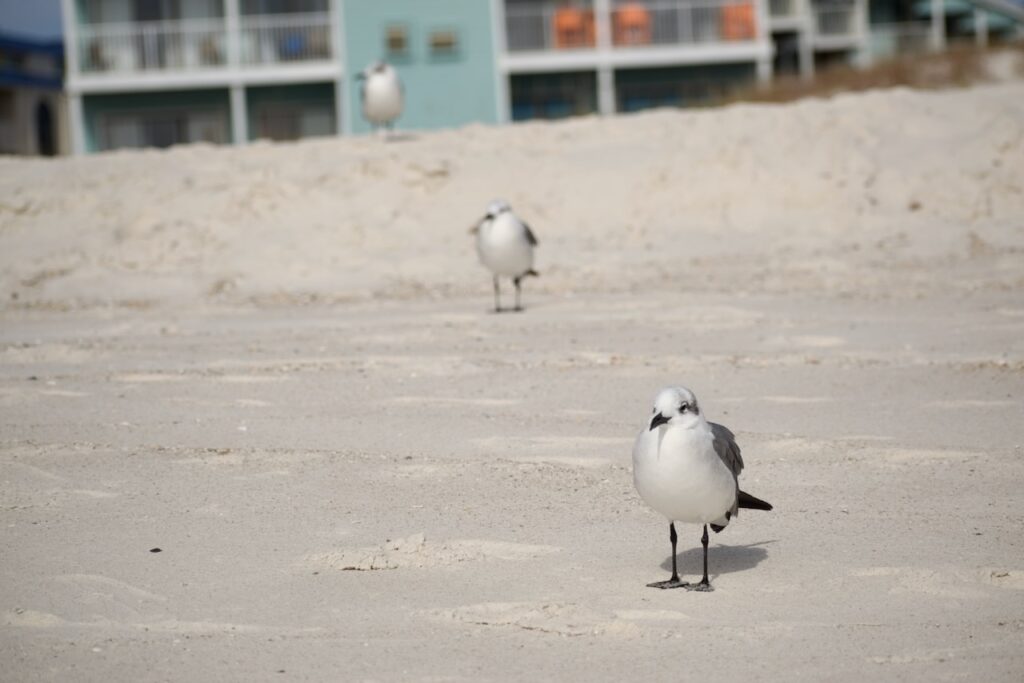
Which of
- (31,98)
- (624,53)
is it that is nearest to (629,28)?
(624,53)

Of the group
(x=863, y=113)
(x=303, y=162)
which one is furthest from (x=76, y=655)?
(x=863, y=113)

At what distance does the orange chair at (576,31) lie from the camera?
38.3 m

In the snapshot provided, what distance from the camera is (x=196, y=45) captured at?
37.7 m

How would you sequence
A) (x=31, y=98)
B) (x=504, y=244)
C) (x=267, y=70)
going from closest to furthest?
1. (x=504, y=244)
2. (x=267, y=70)
3. (x=31, y=98)

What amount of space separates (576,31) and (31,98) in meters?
26.1

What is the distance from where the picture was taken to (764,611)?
21.3 feet

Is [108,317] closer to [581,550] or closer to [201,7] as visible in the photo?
[581,550]

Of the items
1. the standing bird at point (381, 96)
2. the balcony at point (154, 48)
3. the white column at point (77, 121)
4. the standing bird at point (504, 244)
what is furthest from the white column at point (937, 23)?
the standing bird at point (504, 244)

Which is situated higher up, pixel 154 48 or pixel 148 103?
pixel 154 48

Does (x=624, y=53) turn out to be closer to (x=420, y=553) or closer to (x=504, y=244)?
(x=504, y=244)

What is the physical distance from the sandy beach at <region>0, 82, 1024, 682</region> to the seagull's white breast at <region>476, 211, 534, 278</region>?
22.7 inches

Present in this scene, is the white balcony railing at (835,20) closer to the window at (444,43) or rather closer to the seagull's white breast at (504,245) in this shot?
the window at (444,43)

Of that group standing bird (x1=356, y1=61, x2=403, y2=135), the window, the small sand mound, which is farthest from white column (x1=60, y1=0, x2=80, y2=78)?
the small sand mound

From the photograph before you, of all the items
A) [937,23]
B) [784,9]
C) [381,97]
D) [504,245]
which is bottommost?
[504,245]
